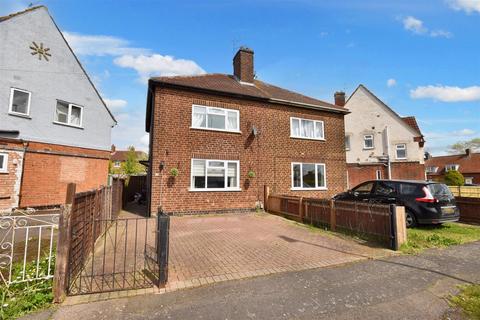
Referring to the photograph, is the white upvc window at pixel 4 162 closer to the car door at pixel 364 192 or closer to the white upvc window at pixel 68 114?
the white upvc window at pixel 68 114

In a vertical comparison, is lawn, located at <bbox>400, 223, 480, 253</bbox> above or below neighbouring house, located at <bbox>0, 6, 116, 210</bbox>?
below

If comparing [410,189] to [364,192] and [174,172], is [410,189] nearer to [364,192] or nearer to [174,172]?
[364,192]

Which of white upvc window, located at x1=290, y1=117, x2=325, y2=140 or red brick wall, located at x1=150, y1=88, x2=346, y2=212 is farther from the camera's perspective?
white upvc window, located at x1=290, y1=117, x2=325, y2=140

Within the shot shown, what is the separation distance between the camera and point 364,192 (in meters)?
9.91

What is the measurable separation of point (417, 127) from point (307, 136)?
18.6 metres

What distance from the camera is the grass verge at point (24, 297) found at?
3316 millimetres

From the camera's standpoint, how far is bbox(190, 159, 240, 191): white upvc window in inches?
477

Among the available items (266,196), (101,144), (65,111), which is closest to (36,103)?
(65,111)

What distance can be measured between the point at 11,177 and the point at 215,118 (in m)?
9.93

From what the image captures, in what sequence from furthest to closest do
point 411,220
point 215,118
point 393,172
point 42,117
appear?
1. point 393,172
2. point 42,117
3. point 215,118
4. point 411,220

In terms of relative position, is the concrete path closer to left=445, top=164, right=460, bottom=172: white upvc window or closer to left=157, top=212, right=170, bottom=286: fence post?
left=157, top=212, right=170, bottom=286: fence post

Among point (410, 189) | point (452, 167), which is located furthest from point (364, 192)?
point (452, 167)

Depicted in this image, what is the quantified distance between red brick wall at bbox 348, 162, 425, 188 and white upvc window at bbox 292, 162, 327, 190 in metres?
9.99

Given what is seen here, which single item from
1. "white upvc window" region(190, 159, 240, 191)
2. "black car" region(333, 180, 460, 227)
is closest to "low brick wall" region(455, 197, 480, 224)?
"black car" region(333, 180, 460, 227)
